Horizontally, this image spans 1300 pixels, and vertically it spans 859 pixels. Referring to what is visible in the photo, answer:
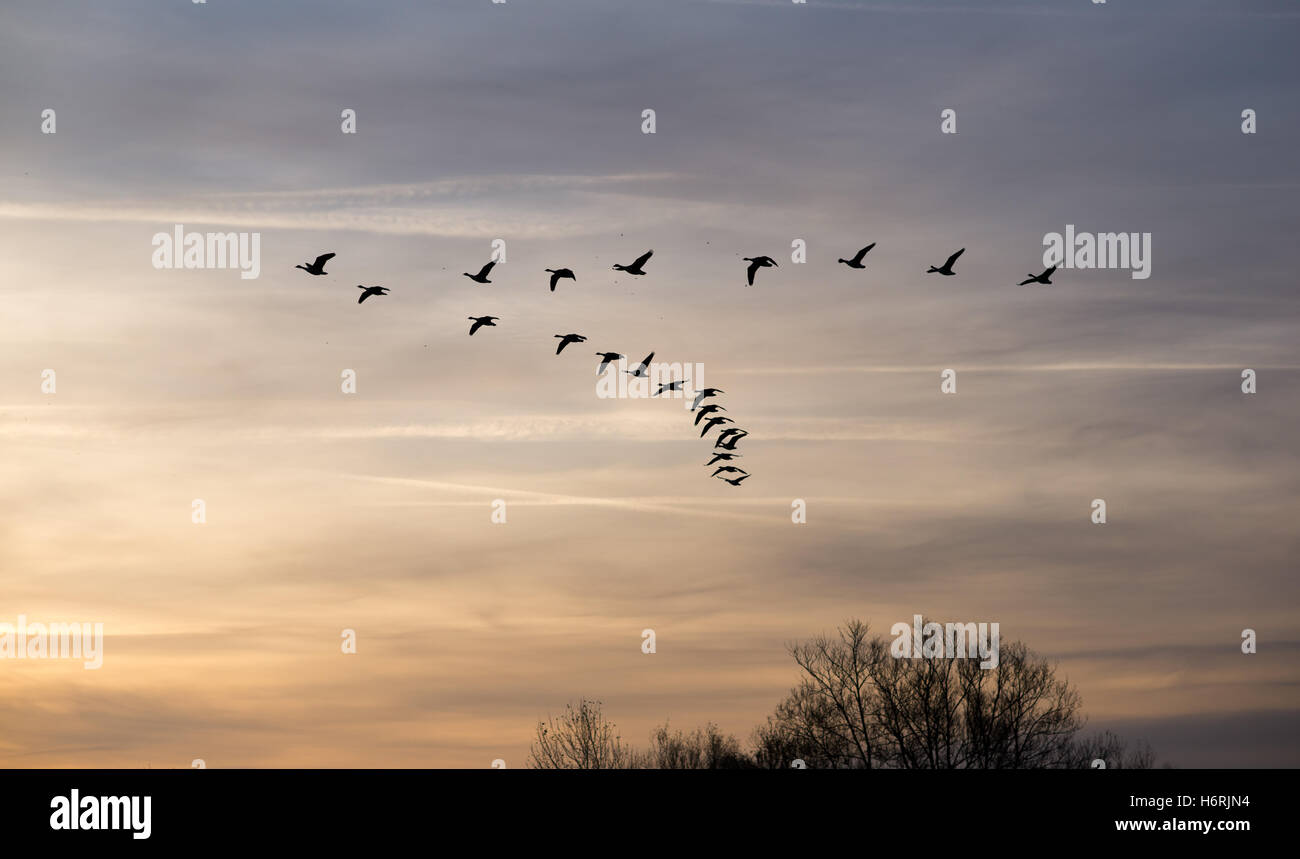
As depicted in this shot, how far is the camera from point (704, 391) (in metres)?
47.9
